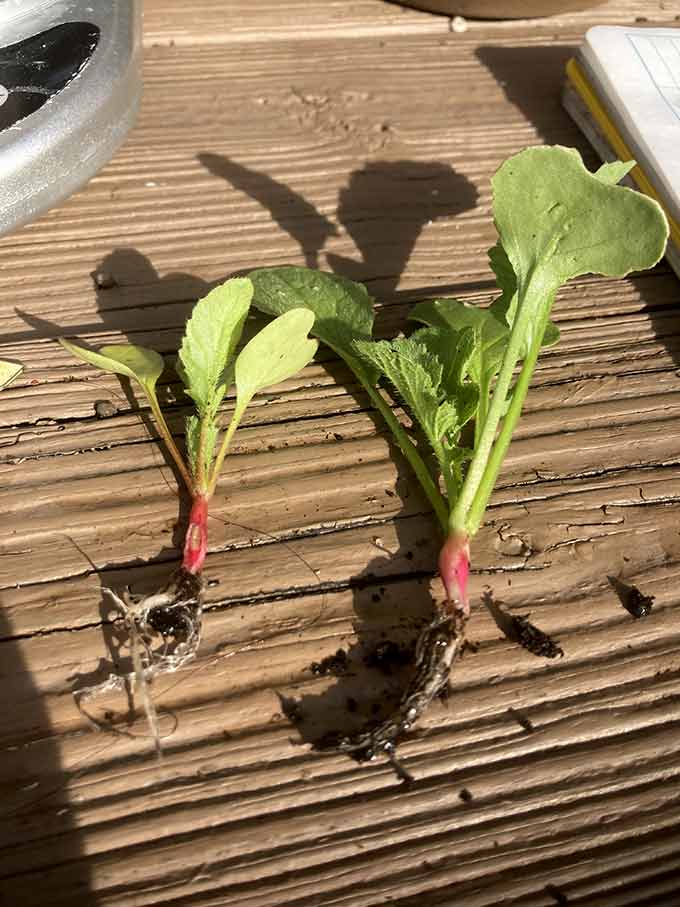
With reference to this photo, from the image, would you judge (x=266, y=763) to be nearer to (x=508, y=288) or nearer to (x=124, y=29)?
(x=508, y=288)

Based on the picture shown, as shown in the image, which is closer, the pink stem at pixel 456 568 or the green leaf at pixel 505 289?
the pink stem at pixel 456 568

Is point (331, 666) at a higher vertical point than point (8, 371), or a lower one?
lower

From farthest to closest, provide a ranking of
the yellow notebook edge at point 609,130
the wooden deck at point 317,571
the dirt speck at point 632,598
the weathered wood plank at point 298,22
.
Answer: the weathered wood plank at point 298,22 < the yellow notebook edge at point 609,130 < the dirt speck at point 632,598 < the wooden deck at point 317,571

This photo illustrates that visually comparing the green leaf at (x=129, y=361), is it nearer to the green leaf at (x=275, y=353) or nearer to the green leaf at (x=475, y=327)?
the green leaf at (x=275, y=353)

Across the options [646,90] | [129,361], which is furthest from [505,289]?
[646,90]

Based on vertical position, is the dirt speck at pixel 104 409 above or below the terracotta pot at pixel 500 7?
below

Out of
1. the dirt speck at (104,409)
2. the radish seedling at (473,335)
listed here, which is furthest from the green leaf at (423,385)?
the dirt speck at (104,409)

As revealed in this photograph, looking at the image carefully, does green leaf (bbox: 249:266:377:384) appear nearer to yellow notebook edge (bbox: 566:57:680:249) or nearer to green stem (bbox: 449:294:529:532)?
green stem (bbox: 449:294:529:532)

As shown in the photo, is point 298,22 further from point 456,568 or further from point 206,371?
point 456,568
